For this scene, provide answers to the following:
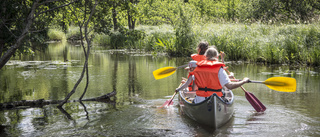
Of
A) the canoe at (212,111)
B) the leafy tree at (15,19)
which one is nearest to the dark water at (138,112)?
the canoe at (212,111)

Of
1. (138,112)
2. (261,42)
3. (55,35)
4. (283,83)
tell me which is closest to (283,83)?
(283,83)

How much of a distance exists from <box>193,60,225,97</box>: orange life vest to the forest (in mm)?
2498

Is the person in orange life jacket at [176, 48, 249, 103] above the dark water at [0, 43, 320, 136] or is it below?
above

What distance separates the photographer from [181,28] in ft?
61.3

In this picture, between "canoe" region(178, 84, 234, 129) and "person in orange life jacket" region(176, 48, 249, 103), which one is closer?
"canoe" region(178, 84, 234, 129)

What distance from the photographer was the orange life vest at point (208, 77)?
5750 millimetres

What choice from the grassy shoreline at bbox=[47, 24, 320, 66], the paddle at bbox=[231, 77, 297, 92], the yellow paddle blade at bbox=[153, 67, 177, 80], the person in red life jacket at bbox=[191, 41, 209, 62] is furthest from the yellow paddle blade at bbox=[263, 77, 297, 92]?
the grassy shoreline at bbox=[47, 24, 320, 66]

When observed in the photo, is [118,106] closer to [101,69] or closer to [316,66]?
[101,69]

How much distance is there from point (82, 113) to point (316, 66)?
33.2ft

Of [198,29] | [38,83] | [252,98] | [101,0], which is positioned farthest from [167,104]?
[198,29]

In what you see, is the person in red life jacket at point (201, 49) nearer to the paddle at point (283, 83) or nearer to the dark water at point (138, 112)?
the dark water at point (138, 112)

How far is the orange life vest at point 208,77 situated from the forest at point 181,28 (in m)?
2.50

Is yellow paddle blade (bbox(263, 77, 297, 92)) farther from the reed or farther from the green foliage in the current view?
the green foliage

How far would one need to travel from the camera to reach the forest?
7.40m
